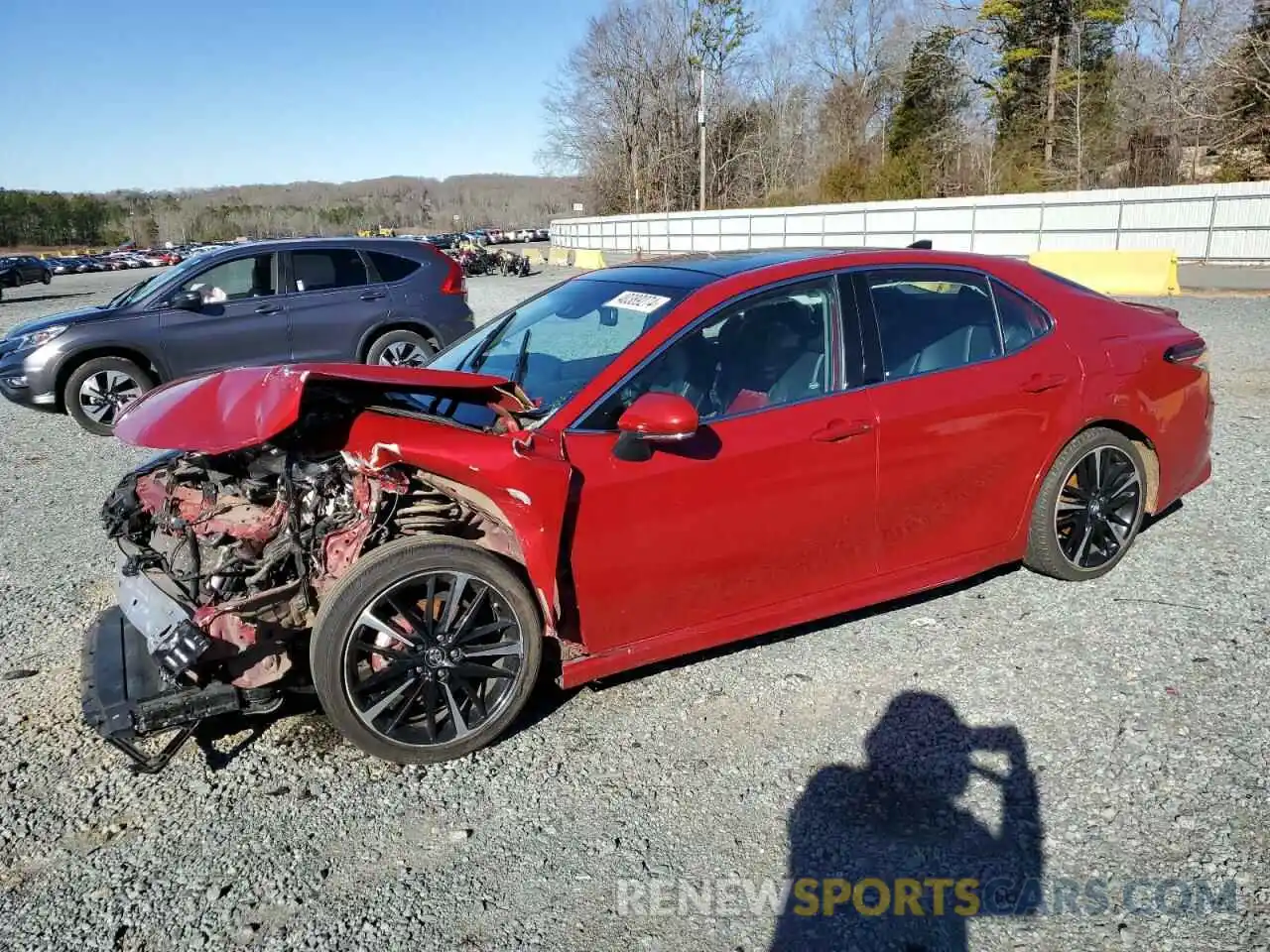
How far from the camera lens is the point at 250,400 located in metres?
3.13

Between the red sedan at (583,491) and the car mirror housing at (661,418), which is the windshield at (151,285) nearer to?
the red sedan at (583,491)

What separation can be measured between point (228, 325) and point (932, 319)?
745 centimetres

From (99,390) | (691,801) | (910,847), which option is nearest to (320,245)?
(99,390)

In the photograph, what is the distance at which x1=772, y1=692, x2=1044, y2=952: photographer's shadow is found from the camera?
235cm

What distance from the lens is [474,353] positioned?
13.6 feet

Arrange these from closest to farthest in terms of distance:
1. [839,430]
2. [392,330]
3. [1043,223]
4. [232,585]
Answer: [232,585] → [839,430] → [392,330] → [1043,223]

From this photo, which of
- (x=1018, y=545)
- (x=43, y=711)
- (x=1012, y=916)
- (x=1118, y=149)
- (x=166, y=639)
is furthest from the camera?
(x=1118, y=149)

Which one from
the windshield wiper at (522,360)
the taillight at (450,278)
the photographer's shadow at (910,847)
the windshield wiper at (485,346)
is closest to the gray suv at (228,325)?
the taillight at (450,278)

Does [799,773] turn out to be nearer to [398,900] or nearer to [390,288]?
[398,900]

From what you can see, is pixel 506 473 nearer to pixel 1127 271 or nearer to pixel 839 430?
pixel 839 430

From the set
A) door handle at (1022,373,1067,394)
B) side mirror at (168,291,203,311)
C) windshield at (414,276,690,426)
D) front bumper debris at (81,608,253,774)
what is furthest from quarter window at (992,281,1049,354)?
side mirror at (168,291,203,311)

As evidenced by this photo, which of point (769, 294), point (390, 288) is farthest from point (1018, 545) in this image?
point (390, 288)

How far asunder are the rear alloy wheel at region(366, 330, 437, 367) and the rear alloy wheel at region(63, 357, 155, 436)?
2.31 metres

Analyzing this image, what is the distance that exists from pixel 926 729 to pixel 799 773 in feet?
1.83
